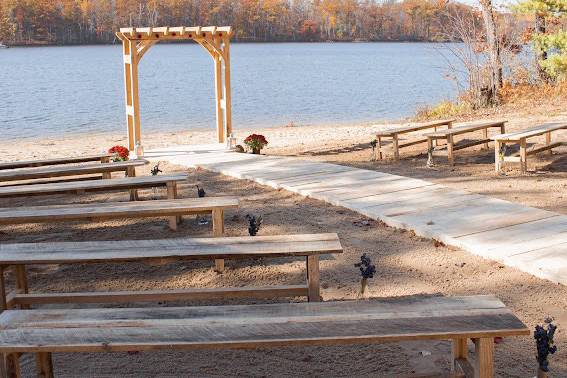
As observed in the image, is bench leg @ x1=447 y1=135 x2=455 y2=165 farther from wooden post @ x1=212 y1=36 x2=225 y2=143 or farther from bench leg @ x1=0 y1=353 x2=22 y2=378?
bench leg @ x1=0 y1=353 x2=22 y2=378

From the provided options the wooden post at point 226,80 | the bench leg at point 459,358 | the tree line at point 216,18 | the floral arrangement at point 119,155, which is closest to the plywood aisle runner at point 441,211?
the floral arrangement at point 119,155

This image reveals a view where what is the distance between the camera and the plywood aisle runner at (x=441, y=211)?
4973 millimetres

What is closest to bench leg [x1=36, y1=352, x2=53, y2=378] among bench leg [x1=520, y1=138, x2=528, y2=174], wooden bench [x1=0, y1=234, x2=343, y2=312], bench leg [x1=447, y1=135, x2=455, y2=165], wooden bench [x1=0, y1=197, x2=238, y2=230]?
wooden bench [x1=0, y1=234, x2=343, y2=312]

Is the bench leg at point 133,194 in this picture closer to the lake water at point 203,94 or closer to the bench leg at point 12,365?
the bench leg at point 12,365

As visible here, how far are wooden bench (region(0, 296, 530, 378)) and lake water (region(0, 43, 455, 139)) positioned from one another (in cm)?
1639

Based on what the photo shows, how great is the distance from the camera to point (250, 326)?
9.35ft

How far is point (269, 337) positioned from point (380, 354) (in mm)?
1126

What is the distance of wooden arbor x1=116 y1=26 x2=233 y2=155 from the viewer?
11289mm

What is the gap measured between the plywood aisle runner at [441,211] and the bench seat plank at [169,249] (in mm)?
1490

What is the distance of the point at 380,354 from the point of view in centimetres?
369

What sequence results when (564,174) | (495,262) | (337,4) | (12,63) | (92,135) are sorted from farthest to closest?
(337,4)
(12,63)
(92,135)
(564,174)
(495,262)

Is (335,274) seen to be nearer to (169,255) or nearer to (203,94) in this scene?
(169,255)

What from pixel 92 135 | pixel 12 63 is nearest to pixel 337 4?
pixel 12 63

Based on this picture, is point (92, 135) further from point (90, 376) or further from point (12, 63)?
point (12, 63)
